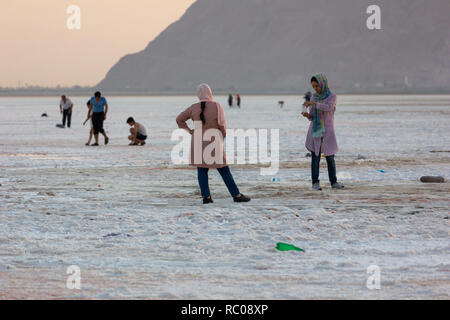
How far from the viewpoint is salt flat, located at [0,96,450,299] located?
588 cm

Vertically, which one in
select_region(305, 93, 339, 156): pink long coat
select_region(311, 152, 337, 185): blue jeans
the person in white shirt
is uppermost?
select_region(305, 93, 339, 156): pink long coat

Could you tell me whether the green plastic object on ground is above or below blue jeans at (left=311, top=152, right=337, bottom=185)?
below

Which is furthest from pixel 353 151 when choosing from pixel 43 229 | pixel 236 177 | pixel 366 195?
pixel 43 229

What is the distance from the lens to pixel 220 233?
7902mm

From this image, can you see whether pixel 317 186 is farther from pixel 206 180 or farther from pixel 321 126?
pixel 206 180

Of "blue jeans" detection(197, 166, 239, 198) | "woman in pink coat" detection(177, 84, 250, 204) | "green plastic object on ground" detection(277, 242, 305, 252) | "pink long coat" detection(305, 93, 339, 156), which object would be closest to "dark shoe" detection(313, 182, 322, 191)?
"pink long coat" detection(305, 93, 339, 156)

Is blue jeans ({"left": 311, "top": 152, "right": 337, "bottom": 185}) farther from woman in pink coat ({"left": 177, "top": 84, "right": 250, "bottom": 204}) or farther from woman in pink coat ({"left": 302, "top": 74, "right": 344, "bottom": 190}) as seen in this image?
woman in pink coat ({"left": 177, "top": 84, "right": 250, "bottom": 204})

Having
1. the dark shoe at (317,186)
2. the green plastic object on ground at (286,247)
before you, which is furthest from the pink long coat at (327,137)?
the green plastic object on ground at (286,247)

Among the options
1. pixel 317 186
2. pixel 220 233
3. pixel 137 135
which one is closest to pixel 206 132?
pixel 220 233

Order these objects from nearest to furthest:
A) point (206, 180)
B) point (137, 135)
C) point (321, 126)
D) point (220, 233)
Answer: point (220, 233)
point (206, 180)
point (321, 126)
point (137, 135)

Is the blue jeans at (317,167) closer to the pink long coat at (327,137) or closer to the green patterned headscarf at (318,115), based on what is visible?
the pink long coat at (327,137)

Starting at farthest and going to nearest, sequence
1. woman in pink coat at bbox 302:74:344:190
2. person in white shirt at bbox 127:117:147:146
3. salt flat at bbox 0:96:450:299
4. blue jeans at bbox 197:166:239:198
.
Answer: person in white shirt at bbox 127:117:147:146
woman in pink coat at bbox 302:74:344:190
blue jeans at bbox 197:166:239:198
salt flat at bbox 0:96:450:299

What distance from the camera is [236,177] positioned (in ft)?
42.2

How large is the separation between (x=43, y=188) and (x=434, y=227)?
19.7ft
